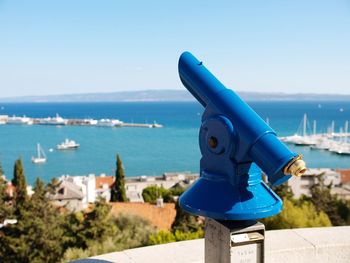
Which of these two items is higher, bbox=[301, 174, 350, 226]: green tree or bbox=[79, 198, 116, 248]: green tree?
bbox=[79, 198, 116, 248]: green tree

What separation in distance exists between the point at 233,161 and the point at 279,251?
1335 mm

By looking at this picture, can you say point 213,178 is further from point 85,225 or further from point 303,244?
point 85,225

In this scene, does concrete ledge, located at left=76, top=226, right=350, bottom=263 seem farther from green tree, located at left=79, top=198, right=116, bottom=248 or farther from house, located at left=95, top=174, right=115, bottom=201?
house, located at left=95, top=174, right=115, bottom=201

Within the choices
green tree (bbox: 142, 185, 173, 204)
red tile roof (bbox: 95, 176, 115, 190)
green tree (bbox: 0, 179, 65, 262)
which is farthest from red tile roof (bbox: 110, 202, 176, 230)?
red tile roof (bbox: 95, 176, 115, 190)

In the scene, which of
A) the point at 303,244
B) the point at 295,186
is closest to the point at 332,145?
the point at 295,186

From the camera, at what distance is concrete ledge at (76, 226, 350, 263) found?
8.68 feet

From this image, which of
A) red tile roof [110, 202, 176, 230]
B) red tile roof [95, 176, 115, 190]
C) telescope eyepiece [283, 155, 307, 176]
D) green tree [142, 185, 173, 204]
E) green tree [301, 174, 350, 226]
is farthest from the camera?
red tile roof [95, 176, 115, 190]

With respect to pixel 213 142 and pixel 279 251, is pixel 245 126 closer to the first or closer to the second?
pixel 213 142

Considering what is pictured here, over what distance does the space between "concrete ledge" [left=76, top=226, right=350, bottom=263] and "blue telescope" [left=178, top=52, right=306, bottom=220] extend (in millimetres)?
957

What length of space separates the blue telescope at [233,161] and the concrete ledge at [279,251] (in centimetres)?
96

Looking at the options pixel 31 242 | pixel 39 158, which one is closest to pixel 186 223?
pixel 31 242

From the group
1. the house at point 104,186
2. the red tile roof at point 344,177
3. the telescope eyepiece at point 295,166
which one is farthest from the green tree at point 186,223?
the red tile roof at point 344,177

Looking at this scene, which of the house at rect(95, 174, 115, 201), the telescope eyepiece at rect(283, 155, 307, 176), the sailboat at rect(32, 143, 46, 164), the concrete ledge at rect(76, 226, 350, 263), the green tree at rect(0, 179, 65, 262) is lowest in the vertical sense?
the house at rect(95, 174, 115, 201)

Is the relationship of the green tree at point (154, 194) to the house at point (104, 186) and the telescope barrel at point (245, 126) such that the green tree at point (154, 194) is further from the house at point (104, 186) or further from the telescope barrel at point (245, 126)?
the telescope barrel at point (245, 126)
